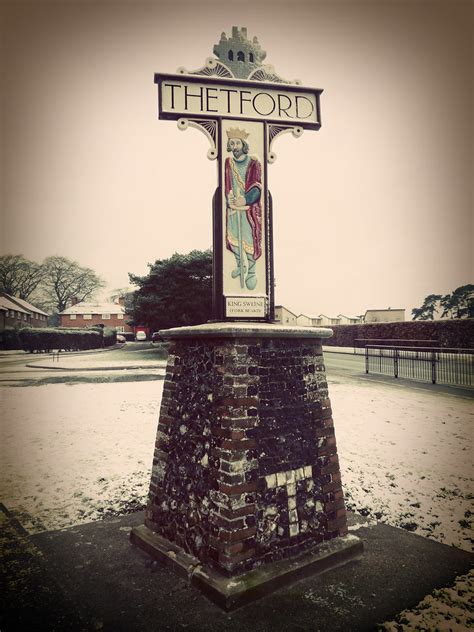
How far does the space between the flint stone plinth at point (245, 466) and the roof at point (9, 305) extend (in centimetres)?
3799

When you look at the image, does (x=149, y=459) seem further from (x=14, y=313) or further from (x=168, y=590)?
(x=14, y=313)

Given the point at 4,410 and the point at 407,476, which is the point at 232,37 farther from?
the point at 4,410

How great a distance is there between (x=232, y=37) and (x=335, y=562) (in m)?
4.64

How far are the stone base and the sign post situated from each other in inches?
0.4

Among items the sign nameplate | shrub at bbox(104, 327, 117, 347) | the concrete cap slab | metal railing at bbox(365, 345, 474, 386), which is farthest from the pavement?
shrub at bbox(104, 327, 117, 347)

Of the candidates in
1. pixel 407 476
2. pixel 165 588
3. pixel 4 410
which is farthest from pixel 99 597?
pixel 4 410

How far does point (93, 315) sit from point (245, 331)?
2791 inches

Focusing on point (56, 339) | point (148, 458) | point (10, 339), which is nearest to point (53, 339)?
point (56, 339)

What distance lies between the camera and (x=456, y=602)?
275 cm

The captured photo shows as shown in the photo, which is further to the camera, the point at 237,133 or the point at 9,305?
the point at 9,305

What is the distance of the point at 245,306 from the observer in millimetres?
3449

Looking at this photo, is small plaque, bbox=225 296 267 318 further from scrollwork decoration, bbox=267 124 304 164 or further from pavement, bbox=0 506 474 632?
pavement, bbox=0 506 474 632

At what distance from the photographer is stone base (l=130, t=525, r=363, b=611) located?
2.70 metres

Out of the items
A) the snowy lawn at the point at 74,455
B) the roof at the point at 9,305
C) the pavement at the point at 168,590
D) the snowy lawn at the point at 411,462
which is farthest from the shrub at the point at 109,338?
the pavement at the point at 168,590
